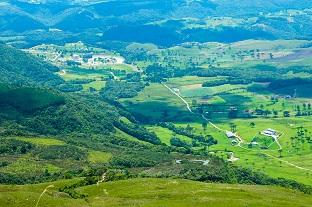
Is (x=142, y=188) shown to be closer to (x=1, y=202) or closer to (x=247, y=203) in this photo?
(x=247, y=203)

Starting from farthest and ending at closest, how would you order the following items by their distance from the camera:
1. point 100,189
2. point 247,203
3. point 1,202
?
point 100,189, point 247,203, point 1,202

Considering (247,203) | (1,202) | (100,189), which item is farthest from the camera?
(100,189)

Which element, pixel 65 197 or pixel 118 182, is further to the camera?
pixel 118 182

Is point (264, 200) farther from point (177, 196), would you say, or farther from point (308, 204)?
point (177, 196)

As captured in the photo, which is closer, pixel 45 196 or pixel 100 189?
pixel 45 196

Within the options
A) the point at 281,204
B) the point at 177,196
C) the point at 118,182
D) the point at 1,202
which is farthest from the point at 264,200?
the point at 1,202

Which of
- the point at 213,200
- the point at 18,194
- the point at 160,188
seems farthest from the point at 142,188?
the point at 18,194
